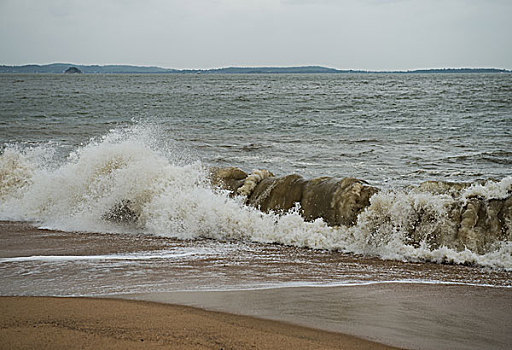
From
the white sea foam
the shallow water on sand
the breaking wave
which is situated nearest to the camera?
the shallow water on sand

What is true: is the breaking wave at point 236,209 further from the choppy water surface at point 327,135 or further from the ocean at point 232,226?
the choppy water surface at point 327,135

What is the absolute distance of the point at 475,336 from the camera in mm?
3635

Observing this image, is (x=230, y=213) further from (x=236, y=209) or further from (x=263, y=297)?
(x=263, y=297)

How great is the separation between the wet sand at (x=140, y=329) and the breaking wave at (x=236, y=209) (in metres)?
2.84

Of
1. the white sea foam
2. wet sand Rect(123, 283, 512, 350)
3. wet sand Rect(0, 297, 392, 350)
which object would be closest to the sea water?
the white sea foam

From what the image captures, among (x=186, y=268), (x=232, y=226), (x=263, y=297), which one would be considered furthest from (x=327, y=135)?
(x=263, y=297)

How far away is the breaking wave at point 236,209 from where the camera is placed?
602 cm

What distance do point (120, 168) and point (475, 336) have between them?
6.58 metres

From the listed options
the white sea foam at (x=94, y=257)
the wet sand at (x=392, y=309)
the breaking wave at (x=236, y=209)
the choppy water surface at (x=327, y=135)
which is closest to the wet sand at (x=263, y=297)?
the wet sand at (x=392, y=309)

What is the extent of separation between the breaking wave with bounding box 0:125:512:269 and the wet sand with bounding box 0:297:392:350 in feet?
9.32

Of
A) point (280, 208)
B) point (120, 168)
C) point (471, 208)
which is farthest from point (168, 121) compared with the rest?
point (471, 208)

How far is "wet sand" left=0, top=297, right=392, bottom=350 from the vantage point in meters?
3.30

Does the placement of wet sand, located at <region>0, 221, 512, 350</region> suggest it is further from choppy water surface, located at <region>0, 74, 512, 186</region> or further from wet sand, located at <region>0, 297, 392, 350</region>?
choppy water surface, located at <region>0, 74, 512, 186</region>

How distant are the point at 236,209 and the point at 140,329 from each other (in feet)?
13.4
